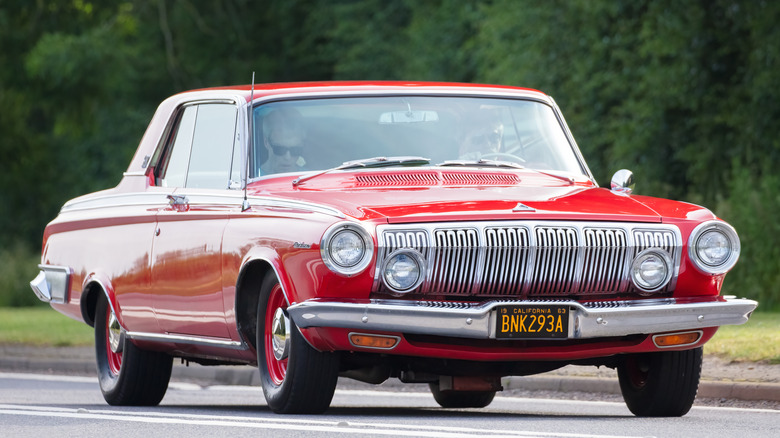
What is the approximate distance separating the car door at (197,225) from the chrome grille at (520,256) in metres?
1.52

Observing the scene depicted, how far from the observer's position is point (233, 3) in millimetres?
52062

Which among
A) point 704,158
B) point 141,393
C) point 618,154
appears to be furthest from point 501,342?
point 618,154

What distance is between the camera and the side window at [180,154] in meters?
11.0

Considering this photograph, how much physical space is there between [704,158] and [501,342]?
66.9 ft

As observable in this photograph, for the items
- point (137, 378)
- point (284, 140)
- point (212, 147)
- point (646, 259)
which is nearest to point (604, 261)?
point (646, 259)

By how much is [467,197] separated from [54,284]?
441 cm

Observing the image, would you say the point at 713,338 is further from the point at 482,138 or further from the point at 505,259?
the point at 505,259

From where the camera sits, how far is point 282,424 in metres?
8.70

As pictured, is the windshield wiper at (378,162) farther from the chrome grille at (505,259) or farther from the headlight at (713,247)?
the headlight at (713,247)

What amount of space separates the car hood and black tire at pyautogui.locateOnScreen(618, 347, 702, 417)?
81 centimetres

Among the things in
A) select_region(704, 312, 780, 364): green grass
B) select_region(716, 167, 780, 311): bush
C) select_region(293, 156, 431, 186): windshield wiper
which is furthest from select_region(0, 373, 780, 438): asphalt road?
select_region(716, 167, 780, 311): bush

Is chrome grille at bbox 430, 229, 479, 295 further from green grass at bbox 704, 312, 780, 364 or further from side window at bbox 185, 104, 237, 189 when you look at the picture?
green grass at bbox 704, 312, 780, 364

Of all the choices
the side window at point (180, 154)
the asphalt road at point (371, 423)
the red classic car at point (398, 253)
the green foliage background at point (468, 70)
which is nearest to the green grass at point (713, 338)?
the asphalt road at point (371, 423)

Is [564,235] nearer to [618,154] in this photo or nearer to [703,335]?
[703,335]
